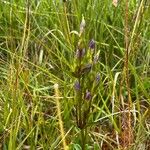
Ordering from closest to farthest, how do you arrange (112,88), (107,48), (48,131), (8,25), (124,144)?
1. (124,144)
2. (48,131)
3. (112,88)
4. (107,48)
5. (8,25)

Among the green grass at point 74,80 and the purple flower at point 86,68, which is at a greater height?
the purple flower at point 86,68

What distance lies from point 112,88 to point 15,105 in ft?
1.22

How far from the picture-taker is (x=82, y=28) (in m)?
1.01

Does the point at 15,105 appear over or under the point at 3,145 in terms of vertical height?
over

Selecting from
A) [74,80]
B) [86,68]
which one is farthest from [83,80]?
[74,80]

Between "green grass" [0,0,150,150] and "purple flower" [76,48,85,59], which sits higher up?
"purple flower" [76,48,85,59]

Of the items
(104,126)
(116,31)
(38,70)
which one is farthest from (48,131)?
(116,31)

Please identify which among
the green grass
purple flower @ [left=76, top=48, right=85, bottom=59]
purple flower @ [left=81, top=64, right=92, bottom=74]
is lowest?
the green grass

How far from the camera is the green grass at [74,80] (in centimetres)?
123

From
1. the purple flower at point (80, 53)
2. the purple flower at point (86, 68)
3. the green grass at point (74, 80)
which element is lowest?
the green grass at point (74, 80)

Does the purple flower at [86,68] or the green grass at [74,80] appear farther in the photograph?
the green grass at [74,80]

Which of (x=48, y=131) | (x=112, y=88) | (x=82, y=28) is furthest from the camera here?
(x=112, y=88)

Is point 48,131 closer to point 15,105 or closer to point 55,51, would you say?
point 15,105

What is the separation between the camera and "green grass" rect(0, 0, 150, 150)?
123 centimetres
